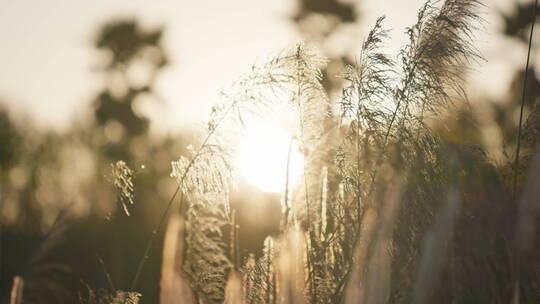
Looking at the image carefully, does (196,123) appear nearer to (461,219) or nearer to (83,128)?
(461,219)

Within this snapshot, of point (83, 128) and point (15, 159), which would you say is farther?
point (83, 128)

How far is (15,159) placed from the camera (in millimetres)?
21469

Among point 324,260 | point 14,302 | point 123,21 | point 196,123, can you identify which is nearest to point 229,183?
point 196,123

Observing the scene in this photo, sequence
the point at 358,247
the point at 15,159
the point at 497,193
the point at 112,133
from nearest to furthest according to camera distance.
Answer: the point at 358,247 → the point at 497,193 → the point at 15,159 → the point at 112,133

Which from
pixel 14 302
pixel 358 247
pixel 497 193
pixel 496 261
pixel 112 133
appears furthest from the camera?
pixel 112 133

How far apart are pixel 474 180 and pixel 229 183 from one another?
1.76m

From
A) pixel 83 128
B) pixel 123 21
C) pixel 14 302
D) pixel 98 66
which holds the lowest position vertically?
pixel 14 302

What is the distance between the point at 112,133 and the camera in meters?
22.8

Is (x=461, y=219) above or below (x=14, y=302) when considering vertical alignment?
above

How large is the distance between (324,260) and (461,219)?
0.95 metres

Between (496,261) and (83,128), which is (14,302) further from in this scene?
(83,128)

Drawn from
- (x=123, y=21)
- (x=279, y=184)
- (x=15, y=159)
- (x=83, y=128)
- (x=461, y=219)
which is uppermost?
(x=123, y=21)

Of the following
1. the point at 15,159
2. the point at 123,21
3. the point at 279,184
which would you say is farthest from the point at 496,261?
the point at 123,21

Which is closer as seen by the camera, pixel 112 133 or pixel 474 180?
pixel 474 180
